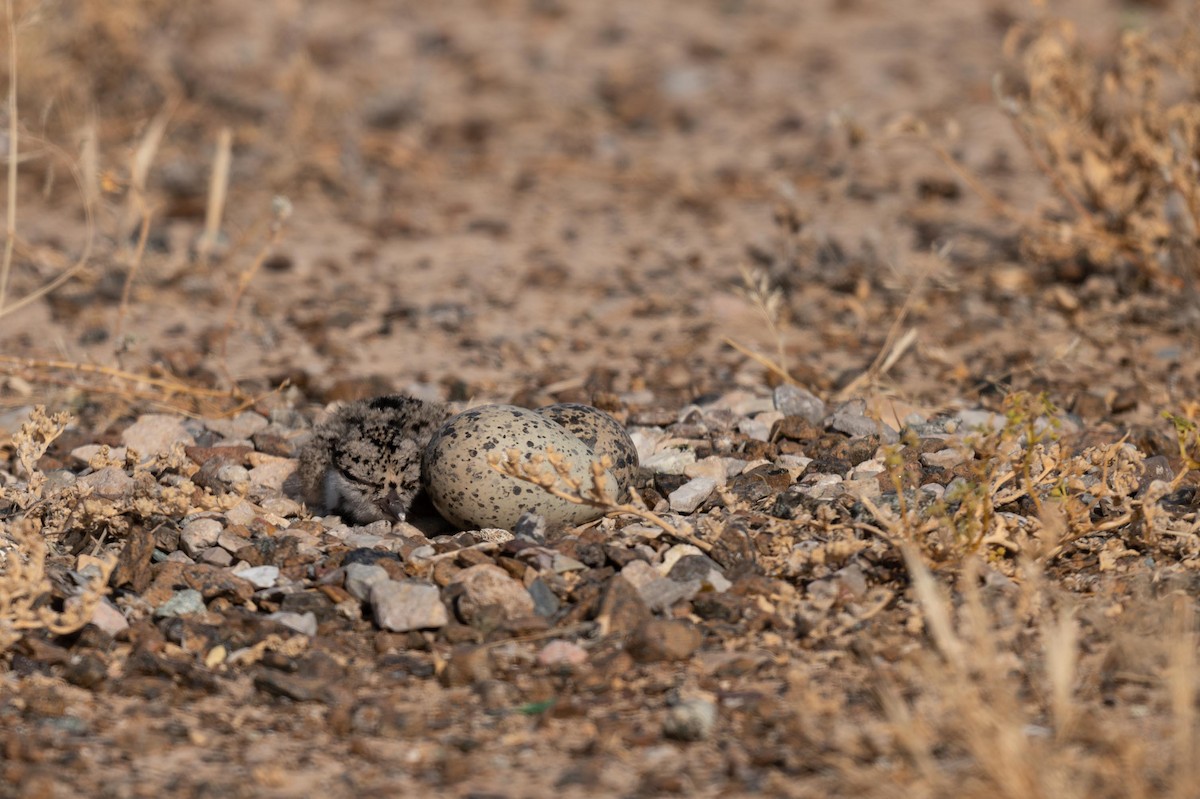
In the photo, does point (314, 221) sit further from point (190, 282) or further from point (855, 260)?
point (855, 260)

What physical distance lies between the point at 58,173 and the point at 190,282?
214 centimetres

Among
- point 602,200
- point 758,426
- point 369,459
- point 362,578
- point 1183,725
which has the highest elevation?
point 602,200

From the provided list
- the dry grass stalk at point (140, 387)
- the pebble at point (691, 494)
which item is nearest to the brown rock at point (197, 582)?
the dry grass stalk at point (140, 387)

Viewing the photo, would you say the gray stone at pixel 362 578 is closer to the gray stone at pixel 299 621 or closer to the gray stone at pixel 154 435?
the gray stone at pixel 299 621

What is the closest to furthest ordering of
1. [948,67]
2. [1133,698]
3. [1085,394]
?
1. [1133,698]
2. [1085,394]
3. [948,67]

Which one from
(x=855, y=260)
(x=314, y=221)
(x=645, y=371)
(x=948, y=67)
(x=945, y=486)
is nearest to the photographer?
(x=945, y=486)

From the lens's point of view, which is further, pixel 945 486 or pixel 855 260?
pixel 855 260

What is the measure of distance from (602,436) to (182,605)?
1.60m

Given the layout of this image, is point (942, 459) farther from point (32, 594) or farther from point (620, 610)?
point (32, 594)

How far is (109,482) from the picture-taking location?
5.32 meters

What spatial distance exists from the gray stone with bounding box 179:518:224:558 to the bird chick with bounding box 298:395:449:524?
469 mm

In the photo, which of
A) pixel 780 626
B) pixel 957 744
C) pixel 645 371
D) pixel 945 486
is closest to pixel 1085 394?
pixel 945 486

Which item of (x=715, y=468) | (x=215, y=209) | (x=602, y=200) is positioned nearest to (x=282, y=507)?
(x=715, y=468)

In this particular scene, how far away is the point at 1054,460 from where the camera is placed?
471 cm
